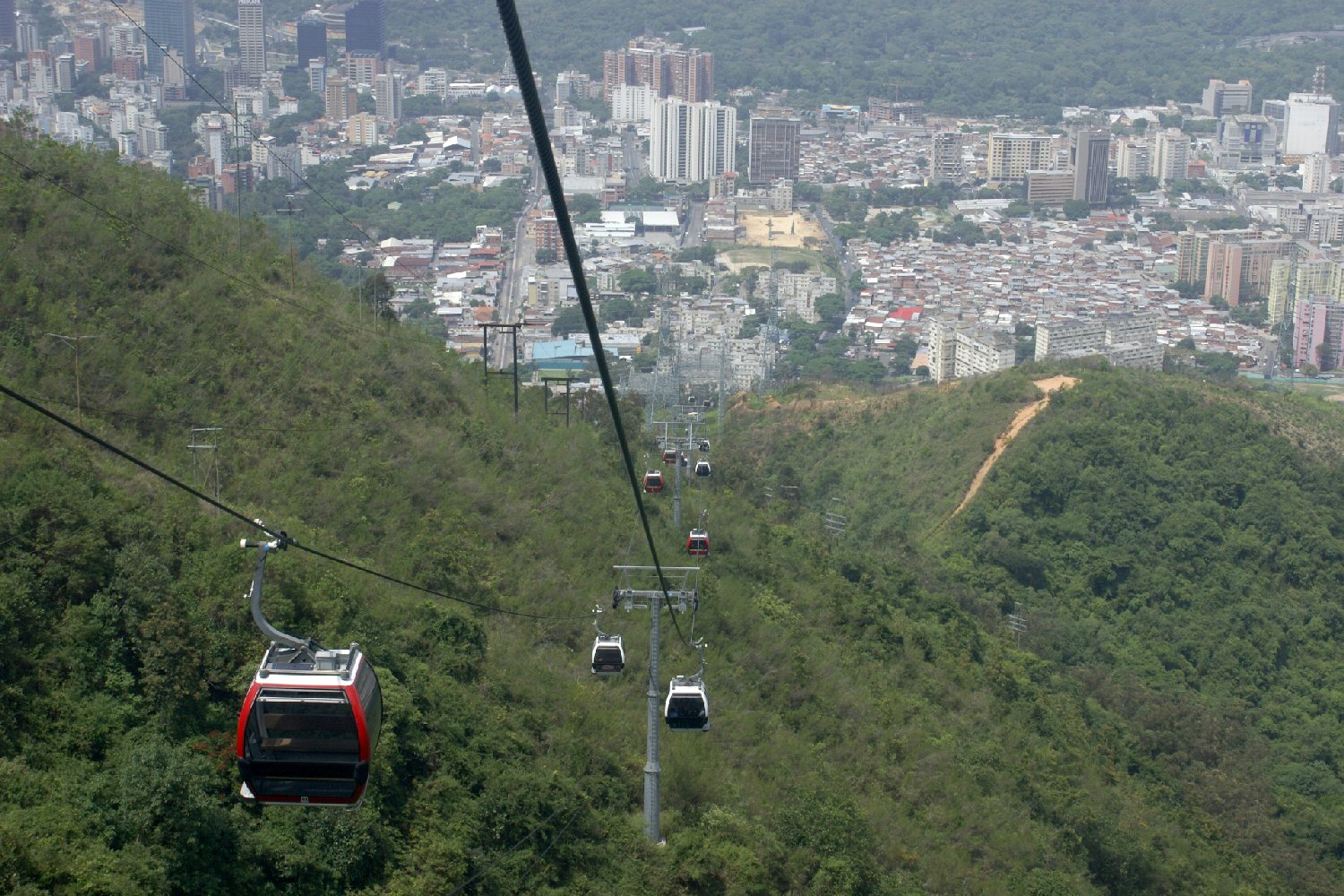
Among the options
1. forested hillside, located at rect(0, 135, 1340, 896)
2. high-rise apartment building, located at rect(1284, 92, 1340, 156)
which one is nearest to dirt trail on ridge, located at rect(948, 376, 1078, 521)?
forested hillside, located at rect(0, 135, 1340, 896)

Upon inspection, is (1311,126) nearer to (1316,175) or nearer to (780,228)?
(1316,175)

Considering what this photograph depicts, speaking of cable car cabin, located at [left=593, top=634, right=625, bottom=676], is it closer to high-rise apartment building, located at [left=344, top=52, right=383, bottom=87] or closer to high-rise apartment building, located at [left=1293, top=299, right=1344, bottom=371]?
high-rise apartment building, located at [left=1293, top=299, right=1344, bottom=371]

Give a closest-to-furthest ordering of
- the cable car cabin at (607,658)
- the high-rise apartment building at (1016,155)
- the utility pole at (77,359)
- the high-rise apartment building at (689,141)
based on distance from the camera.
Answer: the cable car cabin at (607,658) → the utility pole at (77,359) → the high-rise apartment building at (689,141) → the high-rise apartment building at (1016,155)

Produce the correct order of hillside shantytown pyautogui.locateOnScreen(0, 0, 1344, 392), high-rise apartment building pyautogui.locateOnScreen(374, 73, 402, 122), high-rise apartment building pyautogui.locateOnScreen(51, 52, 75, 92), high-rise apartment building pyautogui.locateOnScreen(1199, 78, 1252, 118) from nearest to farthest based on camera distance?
hillside shantytown pyautogui.locateOnScreen(0, 0, 1344, 392)
high-rise apartment building pyautogui.locateOnScreen(51, 52, 75, 92)
high-rise apartment building pyautogui.locateOnScreen(374, 73, 402, 122)
high-rise apartment building pyautogui.locateOnScreen(1199, 78, 1252, 118)

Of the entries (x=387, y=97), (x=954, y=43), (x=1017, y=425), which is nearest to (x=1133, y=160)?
(x=954, y=43)

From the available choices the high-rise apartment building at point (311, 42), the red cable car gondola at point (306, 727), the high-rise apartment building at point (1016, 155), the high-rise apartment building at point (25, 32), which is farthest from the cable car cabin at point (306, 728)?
the high-rise apartment building at point (1016, 155)

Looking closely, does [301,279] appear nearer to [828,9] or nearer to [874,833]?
[874,833]

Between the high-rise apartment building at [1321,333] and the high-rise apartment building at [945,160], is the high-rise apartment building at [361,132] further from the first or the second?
the high-rise apartment building at [1321,333]
